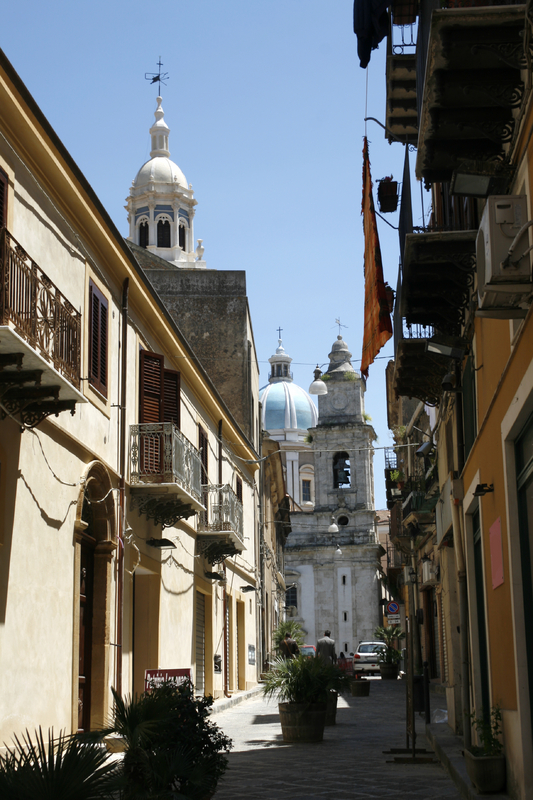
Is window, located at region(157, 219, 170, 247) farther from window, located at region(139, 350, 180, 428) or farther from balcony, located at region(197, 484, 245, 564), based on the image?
window, located at region(139, 350, 180, 428)

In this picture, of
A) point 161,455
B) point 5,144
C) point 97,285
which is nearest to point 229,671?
point 161,455

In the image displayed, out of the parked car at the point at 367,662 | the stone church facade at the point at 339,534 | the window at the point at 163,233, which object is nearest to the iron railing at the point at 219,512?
the parked car at the point at 367,662

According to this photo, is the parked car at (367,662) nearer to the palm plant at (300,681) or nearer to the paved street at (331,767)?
the paved street at (331,767)

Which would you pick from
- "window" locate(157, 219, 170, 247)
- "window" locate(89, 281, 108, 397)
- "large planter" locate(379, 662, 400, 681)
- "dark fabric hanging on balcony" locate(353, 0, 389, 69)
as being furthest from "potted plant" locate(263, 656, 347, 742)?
"window" locate(157, 219, 170, 247)

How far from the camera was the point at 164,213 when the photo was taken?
46094 millimetres

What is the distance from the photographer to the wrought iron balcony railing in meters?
20.7

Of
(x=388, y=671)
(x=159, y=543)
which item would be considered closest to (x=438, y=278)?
(x=159, y=543)

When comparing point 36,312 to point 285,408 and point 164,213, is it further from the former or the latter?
point 285,408

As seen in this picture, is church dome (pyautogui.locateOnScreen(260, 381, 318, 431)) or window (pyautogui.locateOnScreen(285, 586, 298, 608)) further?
church dome (pyautogui.locateOnScreen(260, 381, 318, 431))

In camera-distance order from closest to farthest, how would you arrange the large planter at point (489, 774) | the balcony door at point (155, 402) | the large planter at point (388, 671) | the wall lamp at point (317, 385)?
1. the large planter at point (489, 774)
2. the balcony door at point (155, 402)
3. the large planter at point (388, 671)
4. the wall lamp at point (317, 385)

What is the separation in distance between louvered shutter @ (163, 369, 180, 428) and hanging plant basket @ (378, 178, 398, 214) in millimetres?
4484

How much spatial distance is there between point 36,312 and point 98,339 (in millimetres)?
3492

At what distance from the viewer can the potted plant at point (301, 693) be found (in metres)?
13.2

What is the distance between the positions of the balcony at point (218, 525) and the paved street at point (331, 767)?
12.9 ft
